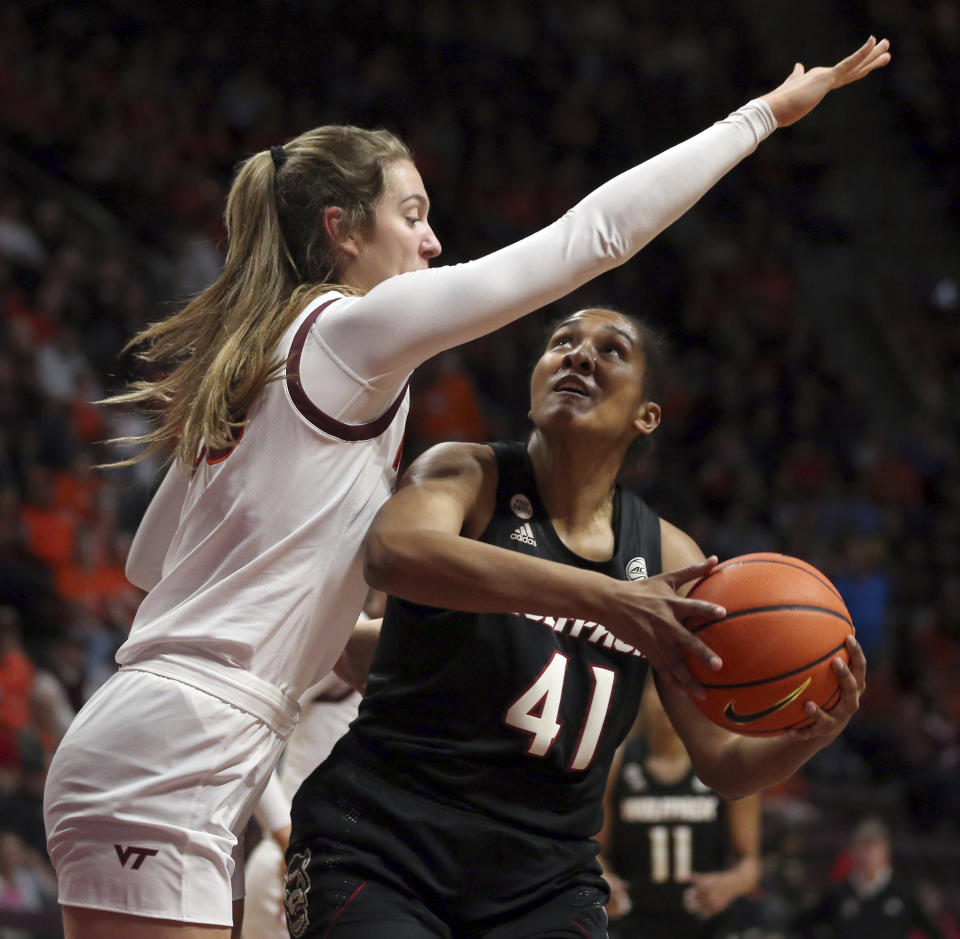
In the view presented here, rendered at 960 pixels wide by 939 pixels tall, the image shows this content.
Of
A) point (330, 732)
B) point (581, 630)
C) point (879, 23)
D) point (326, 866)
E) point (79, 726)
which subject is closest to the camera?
point (79, 726)

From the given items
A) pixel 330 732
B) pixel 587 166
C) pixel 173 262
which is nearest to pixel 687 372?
pixel 587 166

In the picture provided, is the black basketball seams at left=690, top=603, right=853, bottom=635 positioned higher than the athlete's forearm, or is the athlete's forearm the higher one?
the athlete's forearm

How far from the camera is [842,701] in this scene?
8.90ft

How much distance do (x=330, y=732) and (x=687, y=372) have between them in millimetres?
8744

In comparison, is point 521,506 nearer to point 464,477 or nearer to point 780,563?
point 464,477

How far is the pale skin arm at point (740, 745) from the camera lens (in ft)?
9.04

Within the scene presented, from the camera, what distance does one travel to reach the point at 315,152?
9.30ft

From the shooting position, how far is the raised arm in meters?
2.42

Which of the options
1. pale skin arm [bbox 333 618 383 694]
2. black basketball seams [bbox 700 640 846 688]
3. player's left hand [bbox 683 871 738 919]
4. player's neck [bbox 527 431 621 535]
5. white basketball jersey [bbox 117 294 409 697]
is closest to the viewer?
white basketball jersey [bbox 117 294 409 697]

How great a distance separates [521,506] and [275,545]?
26.0 inches

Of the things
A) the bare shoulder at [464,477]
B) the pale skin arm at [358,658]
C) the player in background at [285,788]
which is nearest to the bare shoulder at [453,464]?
the bare shoulder at [464,477]

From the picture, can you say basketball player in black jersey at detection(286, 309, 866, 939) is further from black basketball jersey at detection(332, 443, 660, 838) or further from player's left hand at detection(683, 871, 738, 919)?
player's left hand at detection(683, 871, 738, 919)

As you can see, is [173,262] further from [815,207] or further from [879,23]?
[879,23]

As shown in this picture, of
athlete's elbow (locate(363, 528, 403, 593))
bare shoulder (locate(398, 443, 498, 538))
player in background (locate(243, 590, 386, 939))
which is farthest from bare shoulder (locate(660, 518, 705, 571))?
player in background (locate(243, 590, 386, 939))
